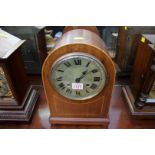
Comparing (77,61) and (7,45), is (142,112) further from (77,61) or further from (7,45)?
(7,45)

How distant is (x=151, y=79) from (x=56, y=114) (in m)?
0.60

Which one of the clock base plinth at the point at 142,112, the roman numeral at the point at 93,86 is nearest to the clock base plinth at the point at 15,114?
the roman numeral at the point at 93,86

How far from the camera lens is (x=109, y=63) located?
31.9 inches

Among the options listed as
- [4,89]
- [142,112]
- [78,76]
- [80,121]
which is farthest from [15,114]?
[142,112]

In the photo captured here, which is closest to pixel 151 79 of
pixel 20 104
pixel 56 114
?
pixel 56 114

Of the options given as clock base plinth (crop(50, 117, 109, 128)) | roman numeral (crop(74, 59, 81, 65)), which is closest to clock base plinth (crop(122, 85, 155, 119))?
clock base plinth (crop(50, 117, 109, 128))

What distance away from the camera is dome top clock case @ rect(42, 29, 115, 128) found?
0.79 m

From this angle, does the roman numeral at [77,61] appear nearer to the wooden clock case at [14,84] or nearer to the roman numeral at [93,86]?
the roman numeral at [93,86]

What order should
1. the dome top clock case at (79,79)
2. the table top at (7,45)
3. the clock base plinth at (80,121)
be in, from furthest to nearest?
the clock base plinth at (80,121), the table top at (7,45), the dome top clock case at (79,79)

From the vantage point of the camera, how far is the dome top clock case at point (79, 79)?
791 millimetres

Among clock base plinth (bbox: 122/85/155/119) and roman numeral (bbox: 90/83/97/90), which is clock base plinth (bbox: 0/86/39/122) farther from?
clock base plinth (bbox: 122/85/155/119)

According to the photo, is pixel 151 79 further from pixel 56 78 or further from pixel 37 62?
pixel 37 62

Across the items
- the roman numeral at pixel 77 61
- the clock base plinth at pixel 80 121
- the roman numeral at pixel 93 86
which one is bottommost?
the clock base plinth at pixel 80 121

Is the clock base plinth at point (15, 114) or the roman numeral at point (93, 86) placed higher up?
the roman numeral at point (93, 86)
